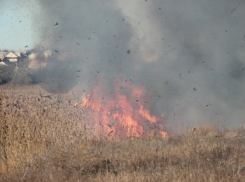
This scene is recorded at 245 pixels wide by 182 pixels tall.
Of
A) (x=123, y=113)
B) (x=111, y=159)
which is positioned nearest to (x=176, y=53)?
(x=123, y=113)

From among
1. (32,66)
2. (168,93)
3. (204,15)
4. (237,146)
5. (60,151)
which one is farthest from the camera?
(32,66)

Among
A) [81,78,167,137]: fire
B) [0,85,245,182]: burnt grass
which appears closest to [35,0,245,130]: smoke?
[81,78,167,137]: fire

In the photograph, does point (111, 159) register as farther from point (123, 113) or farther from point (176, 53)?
point (176, 53)

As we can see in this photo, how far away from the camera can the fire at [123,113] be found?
54.2ft

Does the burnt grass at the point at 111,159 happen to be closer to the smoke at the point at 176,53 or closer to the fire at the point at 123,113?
the fire at the point at 123,113

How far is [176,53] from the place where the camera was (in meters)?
19.2

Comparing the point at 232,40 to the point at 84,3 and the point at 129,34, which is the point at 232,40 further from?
the point at 84,3

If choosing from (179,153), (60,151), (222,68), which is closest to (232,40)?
(222,68)

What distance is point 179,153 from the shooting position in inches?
446

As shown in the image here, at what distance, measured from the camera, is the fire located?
54.2 ft

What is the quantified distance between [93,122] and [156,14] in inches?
267

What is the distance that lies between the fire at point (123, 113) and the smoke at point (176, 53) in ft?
1.78

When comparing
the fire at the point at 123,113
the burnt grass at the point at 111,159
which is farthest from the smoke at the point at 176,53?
the burnt grass at the point at 111,159

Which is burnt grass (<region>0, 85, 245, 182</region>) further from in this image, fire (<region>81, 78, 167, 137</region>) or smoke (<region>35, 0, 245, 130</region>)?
smoke (<region>35, 0, 245, 130</region>)
